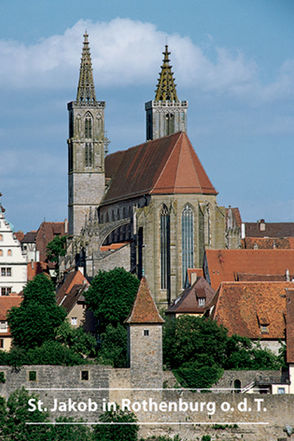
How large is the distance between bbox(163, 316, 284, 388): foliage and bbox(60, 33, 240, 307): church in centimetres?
2899

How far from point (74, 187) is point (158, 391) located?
59467 mm

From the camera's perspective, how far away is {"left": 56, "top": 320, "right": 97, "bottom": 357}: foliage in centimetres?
8294

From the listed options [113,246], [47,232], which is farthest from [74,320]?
[47,232]

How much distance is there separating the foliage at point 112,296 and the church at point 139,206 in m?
12.0

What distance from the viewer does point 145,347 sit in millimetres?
69812

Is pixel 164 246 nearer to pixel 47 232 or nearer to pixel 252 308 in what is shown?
pixel 252 308

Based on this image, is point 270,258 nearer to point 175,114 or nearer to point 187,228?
point 187,228

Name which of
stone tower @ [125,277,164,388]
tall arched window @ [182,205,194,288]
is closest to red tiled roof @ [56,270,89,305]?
tall arched window @ [182,205,194,288]

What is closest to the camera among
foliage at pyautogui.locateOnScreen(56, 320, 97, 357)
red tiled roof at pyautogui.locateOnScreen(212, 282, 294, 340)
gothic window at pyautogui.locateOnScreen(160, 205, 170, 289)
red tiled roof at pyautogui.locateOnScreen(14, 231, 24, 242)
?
red tiled roof at pyautogui.locateOnScreen(212, 282, 294, 340)

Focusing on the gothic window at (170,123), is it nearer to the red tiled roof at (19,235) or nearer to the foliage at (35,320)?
the red tiled roof at (19,235)

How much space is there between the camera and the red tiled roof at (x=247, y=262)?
98.8m

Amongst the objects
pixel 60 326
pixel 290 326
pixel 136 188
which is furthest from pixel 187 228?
pixel 290 326

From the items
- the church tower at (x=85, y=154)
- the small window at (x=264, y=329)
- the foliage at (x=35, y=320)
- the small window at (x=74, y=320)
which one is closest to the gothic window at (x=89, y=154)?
the church tower at (x=85, y=154)

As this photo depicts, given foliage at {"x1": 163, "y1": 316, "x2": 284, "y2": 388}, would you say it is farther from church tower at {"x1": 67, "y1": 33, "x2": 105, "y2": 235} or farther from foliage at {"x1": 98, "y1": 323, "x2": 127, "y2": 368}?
church tower at {"x1": 67, "y1": 33, "x2": 105, "y2": 235}
